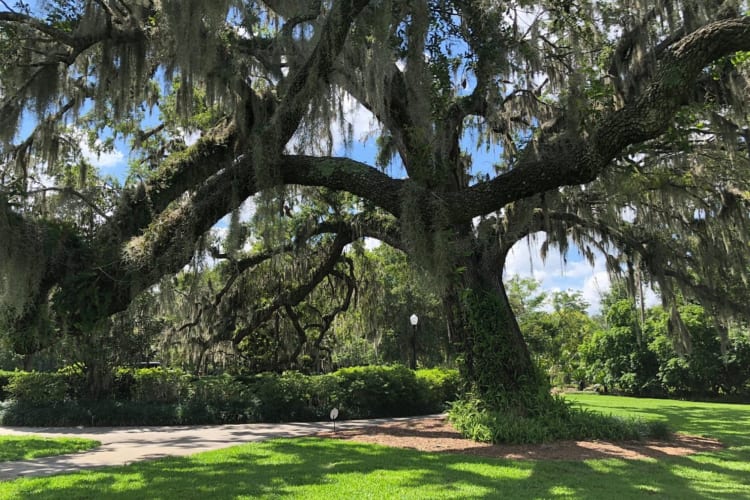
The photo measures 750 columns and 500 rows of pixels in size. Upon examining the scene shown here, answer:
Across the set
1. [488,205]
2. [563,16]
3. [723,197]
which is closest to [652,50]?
[563,16]

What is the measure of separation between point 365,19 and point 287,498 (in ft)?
18.2

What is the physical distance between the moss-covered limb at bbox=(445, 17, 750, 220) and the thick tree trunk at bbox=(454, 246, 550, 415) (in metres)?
3.61

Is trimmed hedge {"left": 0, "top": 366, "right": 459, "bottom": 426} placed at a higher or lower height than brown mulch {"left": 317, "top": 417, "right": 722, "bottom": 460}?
higher

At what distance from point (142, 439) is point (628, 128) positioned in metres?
9.25

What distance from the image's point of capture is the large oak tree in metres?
5.21

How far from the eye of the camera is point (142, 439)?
365 inches

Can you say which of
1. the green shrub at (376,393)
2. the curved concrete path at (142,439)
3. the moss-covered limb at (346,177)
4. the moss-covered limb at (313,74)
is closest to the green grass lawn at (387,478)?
the curved concrete path at (142,439)

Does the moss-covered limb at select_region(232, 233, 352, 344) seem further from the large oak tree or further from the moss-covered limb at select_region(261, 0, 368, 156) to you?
the moss-covered limb at select_region(261, 0, 368, 156)

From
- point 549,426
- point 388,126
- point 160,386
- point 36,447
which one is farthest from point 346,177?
point 160,386

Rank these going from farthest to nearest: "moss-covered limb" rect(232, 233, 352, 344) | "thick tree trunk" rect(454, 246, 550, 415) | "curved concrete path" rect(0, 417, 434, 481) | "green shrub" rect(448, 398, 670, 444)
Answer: "moss-covered limb" rect(232, 233, 352, 344) → "thick tree trunk" rect(454, 246, 550, 415) → "green shrub" rect(448, 398, 670, 444) → "curved concrete path" rect(0, 417, 434, 481)

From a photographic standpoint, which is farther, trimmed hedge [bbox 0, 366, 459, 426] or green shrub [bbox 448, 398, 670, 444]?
trimmed hedge [bbox 0, 366, 459, 426]

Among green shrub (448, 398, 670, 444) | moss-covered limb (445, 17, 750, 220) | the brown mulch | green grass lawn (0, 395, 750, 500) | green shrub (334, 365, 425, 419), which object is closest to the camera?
moss-covered limb (445, 17, 750, 220)

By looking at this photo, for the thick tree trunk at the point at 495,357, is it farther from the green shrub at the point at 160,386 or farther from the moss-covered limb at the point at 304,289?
the green shrub at the point at 160,386

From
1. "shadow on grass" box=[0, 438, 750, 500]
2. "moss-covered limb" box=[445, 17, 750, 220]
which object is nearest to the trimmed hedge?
"shadow on grass" box=[0, 438, 750, 500]
